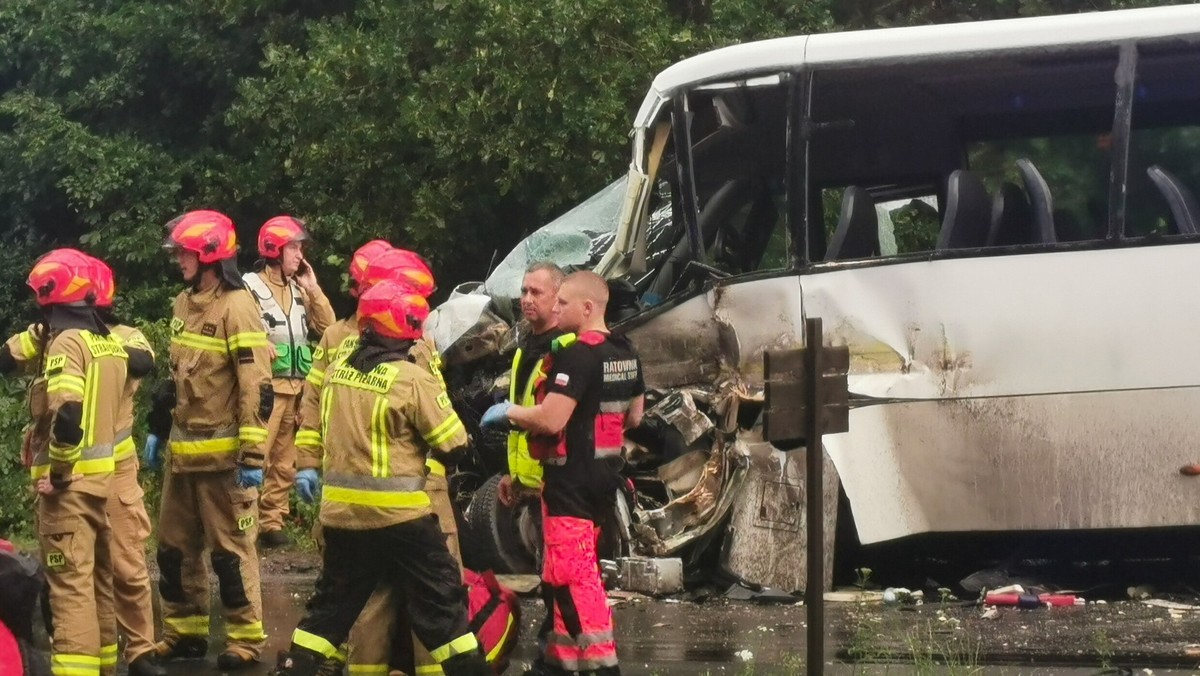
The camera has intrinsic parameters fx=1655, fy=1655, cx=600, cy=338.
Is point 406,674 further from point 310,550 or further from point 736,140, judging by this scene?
point 310,550

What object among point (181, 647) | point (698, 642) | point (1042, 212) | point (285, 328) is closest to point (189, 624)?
point (181, 647)

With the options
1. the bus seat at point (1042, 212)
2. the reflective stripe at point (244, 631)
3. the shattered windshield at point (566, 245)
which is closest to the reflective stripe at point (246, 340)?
the reflective stripe at point (244, 631)

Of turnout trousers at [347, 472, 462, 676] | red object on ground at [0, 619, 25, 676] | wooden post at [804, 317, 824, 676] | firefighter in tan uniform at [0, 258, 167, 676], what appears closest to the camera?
red object on ground at [0, 619, 25, 676]

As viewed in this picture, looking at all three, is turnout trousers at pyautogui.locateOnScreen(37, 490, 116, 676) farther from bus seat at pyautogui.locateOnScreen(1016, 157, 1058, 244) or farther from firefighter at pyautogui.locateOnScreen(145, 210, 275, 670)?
bus seat at pyautogui.locateOnScreen(1016, 157, 1058, 244)

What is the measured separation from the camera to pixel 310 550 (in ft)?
37.6

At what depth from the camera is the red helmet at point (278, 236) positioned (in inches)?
386

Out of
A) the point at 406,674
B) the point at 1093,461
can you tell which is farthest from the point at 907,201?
the point at 406,674

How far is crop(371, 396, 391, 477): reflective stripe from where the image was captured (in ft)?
20.7

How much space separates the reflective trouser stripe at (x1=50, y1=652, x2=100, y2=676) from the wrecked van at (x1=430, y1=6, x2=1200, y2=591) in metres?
3.18

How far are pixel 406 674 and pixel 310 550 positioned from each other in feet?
15.6

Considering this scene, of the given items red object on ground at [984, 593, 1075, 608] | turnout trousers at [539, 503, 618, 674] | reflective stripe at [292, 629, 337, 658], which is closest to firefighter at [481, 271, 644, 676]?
turnout trousers at [539, 503, 618, 674]

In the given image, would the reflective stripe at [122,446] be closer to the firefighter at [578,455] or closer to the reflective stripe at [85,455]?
the reflective stripe at [85,455]

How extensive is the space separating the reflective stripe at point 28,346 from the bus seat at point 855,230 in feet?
13.3

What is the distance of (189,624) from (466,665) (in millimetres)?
2016
